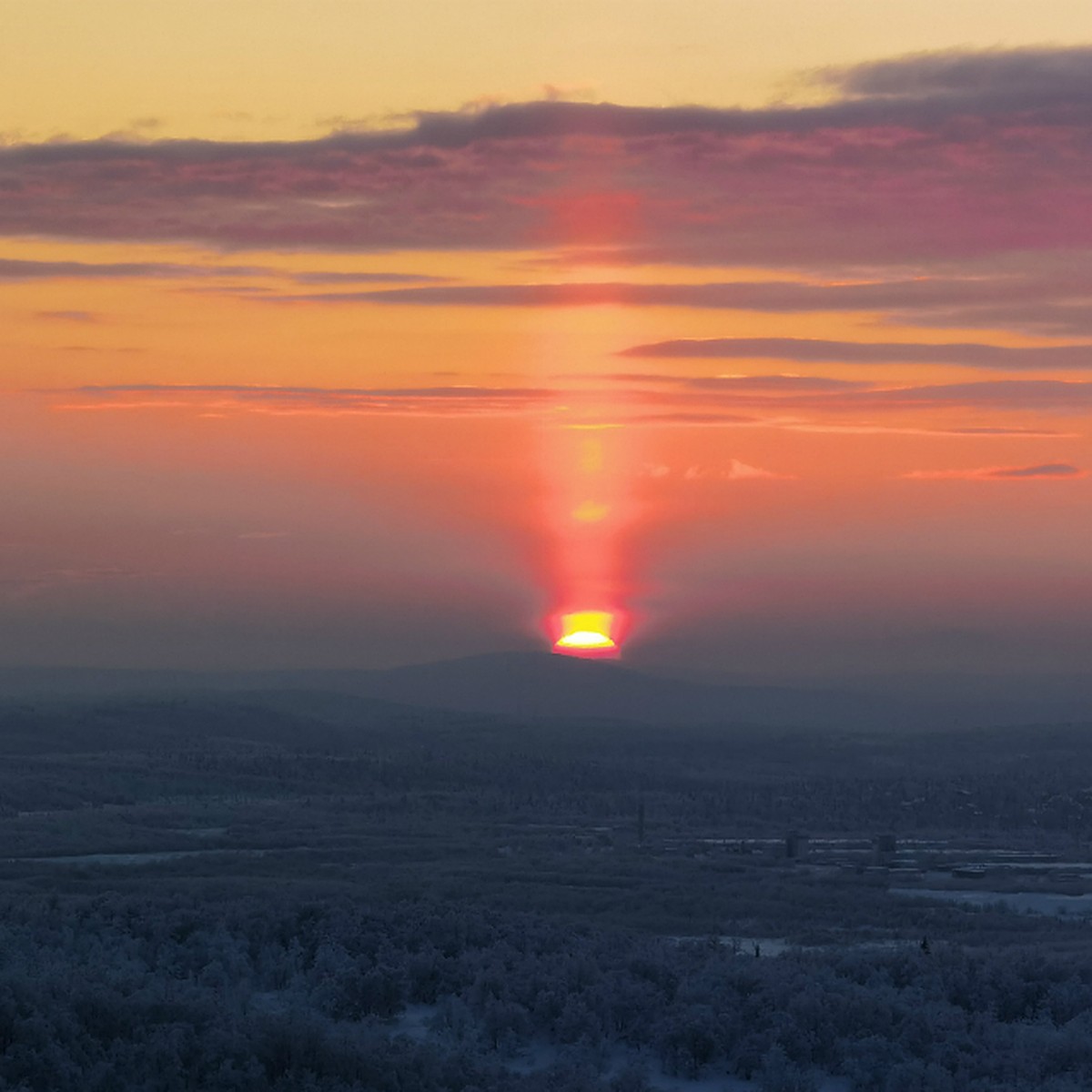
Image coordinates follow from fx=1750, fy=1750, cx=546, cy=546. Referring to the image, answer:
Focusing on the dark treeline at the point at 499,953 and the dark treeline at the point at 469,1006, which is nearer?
the dark treeline at the point at 469,1006

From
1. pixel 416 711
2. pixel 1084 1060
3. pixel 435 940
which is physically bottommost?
pixel 1084 1060

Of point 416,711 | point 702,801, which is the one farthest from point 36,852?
point 416,711

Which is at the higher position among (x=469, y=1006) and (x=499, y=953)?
(x=499, y=953)

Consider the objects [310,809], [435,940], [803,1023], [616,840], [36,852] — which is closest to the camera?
[803,1023]

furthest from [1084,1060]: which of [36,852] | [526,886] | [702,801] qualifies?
[702,801]

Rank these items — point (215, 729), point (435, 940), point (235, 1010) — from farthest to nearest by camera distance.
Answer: point (215, 729), point (435, 940), point (235, 1010)

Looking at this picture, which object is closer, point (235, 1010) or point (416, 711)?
point (235, 1010)

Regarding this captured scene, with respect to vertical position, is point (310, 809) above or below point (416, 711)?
below

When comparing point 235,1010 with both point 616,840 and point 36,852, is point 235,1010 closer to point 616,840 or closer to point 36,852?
point 36,852

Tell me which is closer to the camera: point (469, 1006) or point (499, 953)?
point (469, 1006)

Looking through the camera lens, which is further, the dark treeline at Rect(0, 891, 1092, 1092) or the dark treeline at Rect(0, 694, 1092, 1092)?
the dark treeline at Rect(0, 694, 1092, 1092)
